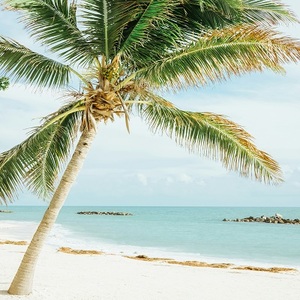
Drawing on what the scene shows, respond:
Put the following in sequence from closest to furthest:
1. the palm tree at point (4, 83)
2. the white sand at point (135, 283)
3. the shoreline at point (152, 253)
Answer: the white sand at point (135, 283)
the palm tree at point (4, 83)
the shoreline at point (152, 253)

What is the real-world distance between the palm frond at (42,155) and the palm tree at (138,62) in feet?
0.07

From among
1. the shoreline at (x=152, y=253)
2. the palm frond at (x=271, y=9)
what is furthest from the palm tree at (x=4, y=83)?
the shoreline at (x=152, y=253)

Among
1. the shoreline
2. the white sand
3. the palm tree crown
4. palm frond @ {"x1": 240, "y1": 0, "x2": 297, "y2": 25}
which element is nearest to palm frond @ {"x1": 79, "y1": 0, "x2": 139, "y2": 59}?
the palm tree crown

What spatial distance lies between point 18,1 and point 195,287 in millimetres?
6819

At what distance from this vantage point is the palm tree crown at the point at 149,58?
7156mm

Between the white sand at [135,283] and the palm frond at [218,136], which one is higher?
the palm frond at [218,136]

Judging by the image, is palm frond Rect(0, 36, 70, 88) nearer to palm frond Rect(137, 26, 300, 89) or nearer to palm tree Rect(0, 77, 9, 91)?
palm frond Rect(137, 26, 300, 89)

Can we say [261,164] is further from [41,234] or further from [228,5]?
[41,234]

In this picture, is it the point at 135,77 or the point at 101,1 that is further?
the point at 135,77

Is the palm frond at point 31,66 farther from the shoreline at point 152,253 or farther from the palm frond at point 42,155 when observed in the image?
the shoreline at point 152,253

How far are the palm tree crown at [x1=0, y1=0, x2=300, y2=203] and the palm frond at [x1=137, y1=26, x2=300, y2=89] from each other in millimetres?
15

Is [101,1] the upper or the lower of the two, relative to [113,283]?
upper

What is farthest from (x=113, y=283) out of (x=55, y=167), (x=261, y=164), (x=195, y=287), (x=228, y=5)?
(x=228, y=5)

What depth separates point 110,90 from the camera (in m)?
7.37
